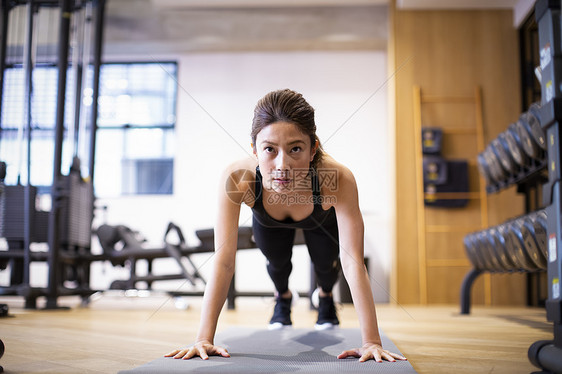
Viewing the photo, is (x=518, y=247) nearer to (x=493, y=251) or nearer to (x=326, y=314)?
(x=493, y=251)

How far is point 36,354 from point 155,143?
4.98 metres

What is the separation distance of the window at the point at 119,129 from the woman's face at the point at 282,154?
5.03 meters

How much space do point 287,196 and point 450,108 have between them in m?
4.18

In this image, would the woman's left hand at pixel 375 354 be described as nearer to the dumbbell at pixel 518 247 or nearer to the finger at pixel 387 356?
the finger at pixel 387 356

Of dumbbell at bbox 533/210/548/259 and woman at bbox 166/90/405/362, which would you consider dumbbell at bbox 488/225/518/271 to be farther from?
woman at bbox 166/90/405/362

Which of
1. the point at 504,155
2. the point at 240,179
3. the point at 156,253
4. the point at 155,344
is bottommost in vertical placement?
the point at 155,344

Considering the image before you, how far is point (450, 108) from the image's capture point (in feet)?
17.2

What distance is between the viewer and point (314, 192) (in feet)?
4.99

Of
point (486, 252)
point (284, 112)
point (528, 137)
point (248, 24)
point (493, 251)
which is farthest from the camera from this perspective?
point (248, 24)

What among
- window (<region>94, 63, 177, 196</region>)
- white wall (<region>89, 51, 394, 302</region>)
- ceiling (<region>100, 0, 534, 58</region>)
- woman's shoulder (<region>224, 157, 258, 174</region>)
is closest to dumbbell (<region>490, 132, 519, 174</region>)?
woman's shoulder (<region>224, 157, 258, 174</region>)

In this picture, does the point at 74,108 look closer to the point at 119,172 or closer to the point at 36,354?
the point at 119,172

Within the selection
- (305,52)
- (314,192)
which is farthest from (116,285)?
(305,52)

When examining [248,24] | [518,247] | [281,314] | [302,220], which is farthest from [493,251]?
[248,24]

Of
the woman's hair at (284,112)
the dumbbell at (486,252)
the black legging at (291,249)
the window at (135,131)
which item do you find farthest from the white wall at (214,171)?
the woman's hair at (284,112)
